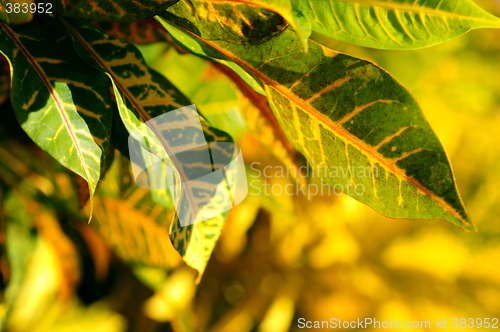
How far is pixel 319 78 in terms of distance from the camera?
0.30 metres

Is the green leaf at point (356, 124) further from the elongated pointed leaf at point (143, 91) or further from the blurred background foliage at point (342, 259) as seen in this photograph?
the blurred background foliage at point (342, 259)

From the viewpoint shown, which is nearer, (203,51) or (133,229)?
(203,51)

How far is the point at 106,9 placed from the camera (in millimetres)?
294

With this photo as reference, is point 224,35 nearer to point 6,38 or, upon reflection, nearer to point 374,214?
point 6,38

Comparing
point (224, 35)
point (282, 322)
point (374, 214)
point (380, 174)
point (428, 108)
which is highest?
point (224, 35)

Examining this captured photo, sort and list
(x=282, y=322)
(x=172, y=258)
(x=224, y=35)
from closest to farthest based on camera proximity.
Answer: (x=224, y=35), (x=172, y=258), (x=282, y=322)

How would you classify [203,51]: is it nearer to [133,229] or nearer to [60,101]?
[60,101]

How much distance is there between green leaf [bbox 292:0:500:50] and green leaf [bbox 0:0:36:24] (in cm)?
26

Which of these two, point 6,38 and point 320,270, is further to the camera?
point 320,270

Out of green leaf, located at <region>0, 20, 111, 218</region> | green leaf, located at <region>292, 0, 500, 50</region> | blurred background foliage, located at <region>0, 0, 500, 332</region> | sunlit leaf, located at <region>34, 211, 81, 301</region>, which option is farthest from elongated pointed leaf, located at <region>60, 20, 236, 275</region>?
sunlit leaf, located at <region>34, 211, 81, 301</region>

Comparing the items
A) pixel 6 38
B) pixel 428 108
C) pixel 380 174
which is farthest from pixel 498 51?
pixel 6 38

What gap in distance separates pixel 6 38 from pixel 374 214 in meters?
0.82

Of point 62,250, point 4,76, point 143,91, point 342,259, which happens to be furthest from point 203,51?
point 342,259

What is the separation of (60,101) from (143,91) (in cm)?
8
